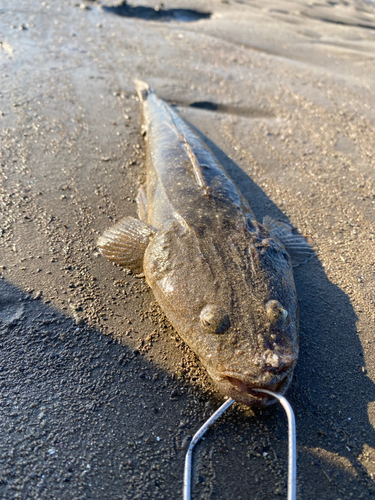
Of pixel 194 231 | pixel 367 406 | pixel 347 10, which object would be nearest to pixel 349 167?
pixel 194 231

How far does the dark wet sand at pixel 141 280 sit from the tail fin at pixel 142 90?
0.56 feet

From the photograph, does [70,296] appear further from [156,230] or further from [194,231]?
[194,231]

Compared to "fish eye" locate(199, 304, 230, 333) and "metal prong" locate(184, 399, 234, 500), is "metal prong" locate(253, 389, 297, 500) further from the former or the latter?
"fish eye" locate(199, 304, 230, 333)

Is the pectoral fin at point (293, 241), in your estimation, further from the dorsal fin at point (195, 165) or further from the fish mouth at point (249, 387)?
the fish mouth at point (249, 387)

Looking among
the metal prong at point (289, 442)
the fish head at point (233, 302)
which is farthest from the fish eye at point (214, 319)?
the metal prong at point (289, 442)

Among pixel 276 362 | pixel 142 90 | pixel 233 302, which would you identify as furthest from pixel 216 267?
A: pixel 142 90

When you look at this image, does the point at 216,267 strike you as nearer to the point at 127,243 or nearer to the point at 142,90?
the point at 127,243

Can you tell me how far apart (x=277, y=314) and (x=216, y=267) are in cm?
50

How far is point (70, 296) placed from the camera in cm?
265

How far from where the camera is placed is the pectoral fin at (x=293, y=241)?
309 cm

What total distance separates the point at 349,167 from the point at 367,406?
293 centimetres

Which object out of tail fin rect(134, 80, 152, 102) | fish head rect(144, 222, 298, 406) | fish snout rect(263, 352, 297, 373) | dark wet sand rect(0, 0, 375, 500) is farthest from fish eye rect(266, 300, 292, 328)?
tail fin rect(134, 80, 152, 102)

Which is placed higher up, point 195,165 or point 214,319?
point 195,165

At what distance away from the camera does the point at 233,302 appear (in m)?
2.17
